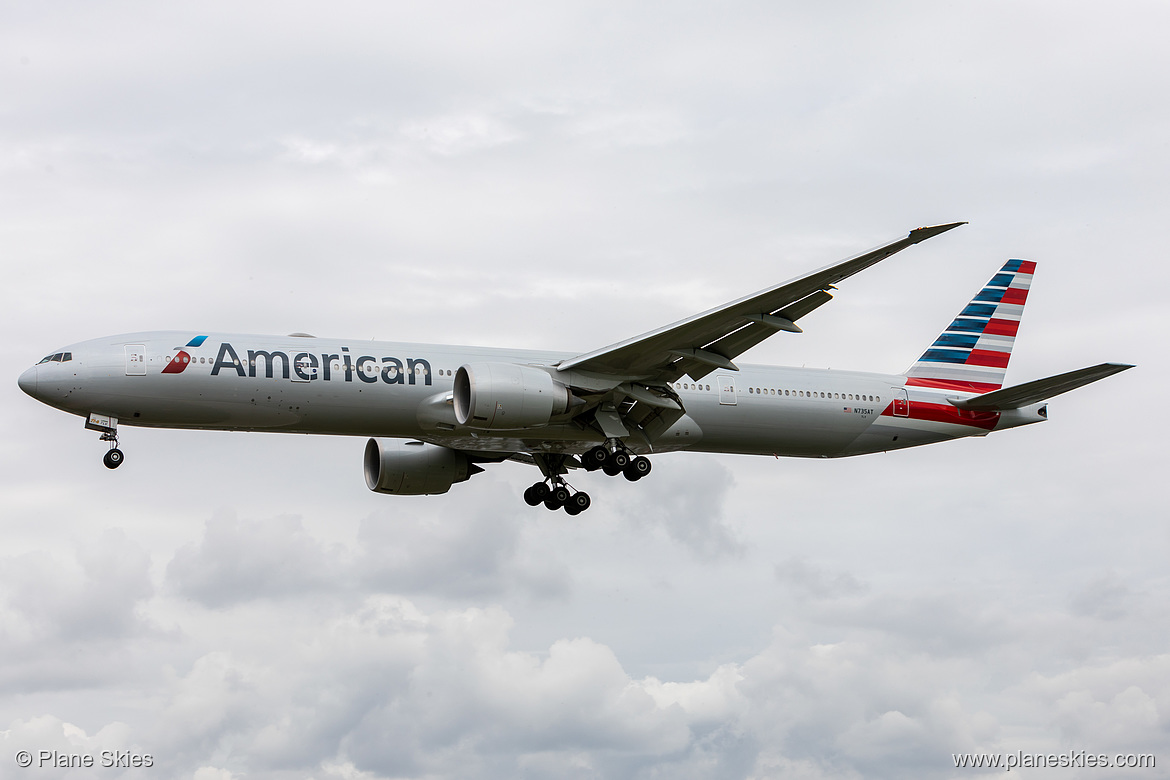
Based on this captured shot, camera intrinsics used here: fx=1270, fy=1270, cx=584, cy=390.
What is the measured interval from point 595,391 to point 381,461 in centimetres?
1016

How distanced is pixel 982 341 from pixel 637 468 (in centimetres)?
1369

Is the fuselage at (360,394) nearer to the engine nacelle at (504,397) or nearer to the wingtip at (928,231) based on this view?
the engine nacelle at (504,397)

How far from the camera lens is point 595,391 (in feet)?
108

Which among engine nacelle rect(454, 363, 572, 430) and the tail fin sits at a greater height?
the tail fin

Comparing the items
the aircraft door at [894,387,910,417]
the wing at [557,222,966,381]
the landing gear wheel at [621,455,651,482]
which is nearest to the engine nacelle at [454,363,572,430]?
the wing at [557,222,966,381]

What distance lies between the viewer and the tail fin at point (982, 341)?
4034cm

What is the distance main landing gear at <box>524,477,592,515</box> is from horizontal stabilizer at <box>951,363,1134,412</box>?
11.8 meters

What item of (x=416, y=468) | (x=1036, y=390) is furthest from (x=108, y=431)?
(x=1036, y=390)

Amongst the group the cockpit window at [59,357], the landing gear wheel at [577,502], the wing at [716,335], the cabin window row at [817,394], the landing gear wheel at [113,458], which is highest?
the cockpit window at [59,357]

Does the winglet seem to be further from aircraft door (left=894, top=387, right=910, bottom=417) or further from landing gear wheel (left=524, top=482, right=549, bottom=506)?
landing gear wheel (left=524, top=482, right=549, bottom=506)

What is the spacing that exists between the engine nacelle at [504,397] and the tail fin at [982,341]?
43.4 feet

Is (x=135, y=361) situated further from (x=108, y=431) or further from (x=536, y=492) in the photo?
(x=536, y=492)

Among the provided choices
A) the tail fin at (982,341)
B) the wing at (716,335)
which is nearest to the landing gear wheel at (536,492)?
the wing at (716,335)

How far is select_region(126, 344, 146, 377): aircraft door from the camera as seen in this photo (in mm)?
31172
